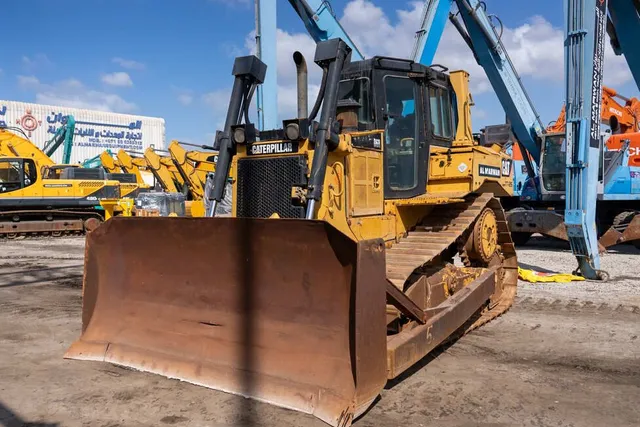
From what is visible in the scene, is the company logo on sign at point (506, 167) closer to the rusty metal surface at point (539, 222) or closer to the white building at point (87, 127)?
the rusty metal surface at point (539, 222)

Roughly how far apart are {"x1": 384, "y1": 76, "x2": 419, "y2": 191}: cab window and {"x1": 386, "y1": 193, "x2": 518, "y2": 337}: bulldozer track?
0.53 meters

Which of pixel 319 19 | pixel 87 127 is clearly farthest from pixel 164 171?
pixel 87 127

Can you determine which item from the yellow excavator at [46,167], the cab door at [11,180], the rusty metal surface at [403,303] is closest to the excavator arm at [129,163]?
the yellow excavator at [46,167]

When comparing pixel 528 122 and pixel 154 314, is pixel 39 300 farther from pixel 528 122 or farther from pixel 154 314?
pixel 528 122

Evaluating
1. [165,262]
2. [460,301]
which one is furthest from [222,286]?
[460,301]

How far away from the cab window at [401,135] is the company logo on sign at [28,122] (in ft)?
135

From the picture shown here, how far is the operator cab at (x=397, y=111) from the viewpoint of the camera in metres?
5.39

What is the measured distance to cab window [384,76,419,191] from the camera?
18.0 feet

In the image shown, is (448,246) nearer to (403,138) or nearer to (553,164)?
(403,138)

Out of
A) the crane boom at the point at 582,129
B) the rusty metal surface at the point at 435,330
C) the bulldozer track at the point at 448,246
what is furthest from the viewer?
the crane boom at the point at 582,129

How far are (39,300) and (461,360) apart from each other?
595cm

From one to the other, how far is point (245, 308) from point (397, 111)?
260cm

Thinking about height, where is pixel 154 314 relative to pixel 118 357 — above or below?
above

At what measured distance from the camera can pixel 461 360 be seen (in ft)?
16.3
